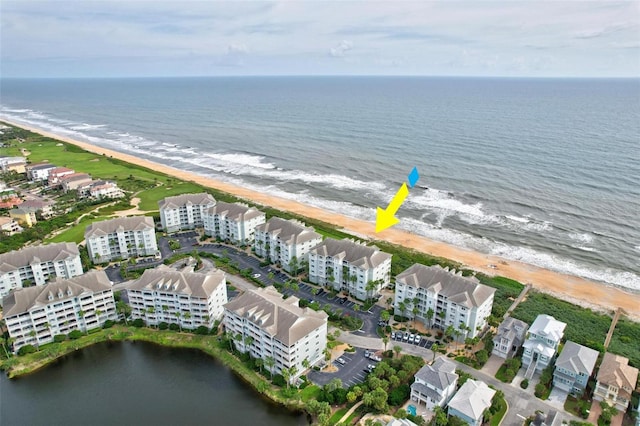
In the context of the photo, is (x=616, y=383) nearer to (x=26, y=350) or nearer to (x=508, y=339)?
(x=508, y=339)

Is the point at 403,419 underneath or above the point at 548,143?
underneath

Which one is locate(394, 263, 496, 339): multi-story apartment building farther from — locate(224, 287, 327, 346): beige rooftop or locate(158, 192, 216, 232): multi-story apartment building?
locate(158, 192, 216, 232): multi-story apartment building

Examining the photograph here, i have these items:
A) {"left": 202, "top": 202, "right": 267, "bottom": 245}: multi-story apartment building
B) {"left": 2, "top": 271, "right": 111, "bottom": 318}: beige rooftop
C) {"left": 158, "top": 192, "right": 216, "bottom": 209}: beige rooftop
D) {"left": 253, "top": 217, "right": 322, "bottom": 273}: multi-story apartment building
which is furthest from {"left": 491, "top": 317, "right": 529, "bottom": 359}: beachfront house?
{"left": 158, "top": 192, "right": 216, "bottom": 209}: beige rooftop

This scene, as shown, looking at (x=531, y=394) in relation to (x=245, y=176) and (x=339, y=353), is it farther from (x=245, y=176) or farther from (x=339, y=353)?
(x=245, y=176)

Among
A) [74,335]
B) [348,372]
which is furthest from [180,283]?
[348,372]

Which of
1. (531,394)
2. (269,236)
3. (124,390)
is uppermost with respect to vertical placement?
(269,236)

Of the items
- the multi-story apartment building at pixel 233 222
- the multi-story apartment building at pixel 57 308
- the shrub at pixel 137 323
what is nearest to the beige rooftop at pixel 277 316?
the shrub at pixel 137 323

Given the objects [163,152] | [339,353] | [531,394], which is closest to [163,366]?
[339,353]
